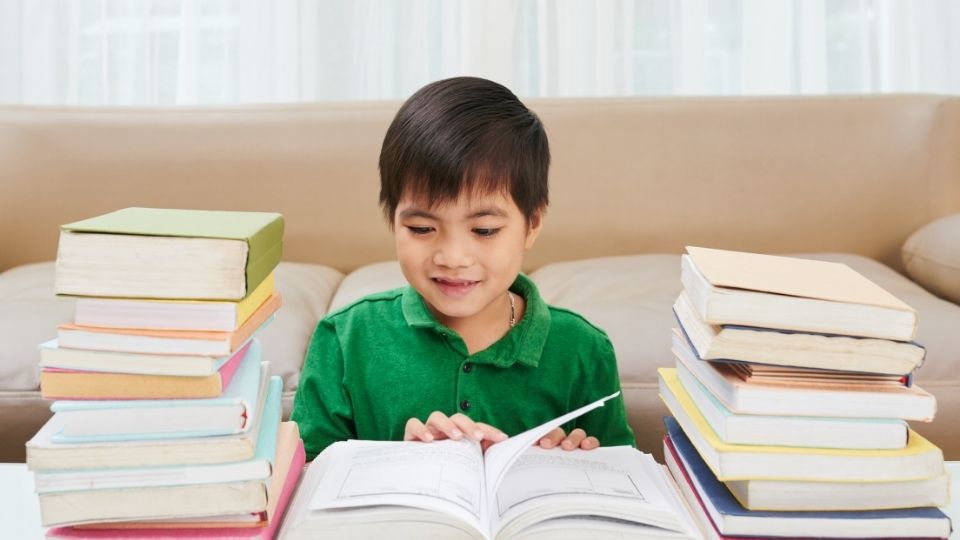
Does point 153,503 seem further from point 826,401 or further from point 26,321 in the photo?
point 26,321

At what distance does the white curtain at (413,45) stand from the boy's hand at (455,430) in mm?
2209

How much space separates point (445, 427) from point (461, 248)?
0.79 ft

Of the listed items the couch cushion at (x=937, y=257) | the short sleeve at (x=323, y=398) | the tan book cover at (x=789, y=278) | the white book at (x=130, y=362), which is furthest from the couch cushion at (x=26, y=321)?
the couch cushion at (x=937, y=257)

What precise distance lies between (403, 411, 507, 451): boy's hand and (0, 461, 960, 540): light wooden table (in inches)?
15.3

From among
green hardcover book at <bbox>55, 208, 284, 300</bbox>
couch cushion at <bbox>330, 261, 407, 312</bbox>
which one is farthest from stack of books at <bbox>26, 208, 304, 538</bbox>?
couch cushion at <bbox>330, 261, 407, 312</bbox>

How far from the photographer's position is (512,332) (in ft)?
4.26

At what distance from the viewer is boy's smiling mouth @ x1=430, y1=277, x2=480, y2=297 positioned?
120 centimetres

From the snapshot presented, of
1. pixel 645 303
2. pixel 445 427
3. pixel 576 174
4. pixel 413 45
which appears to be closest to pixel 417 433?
pixel 445 427

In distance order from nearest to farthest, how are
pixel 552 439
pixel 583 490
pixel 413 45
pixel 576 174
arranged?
1. pixel 583 490
2. pixel 552 439
3. pixel 576 174
4. pixel 413 45

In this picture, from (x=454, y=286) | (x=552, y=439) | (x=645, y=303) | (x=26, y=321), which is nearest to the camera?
(x=552, y=439)

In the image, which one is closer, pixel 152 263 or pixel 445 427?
pixel 152 263

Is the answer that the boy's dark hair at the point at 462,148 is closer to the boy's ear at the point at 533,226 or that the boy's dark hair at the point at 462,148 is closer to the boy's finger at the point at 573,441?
the boy's ear at the point at 533,226

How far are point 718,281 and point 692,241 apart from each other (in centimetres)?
176

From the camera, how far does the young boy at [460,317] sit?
1168 mm
